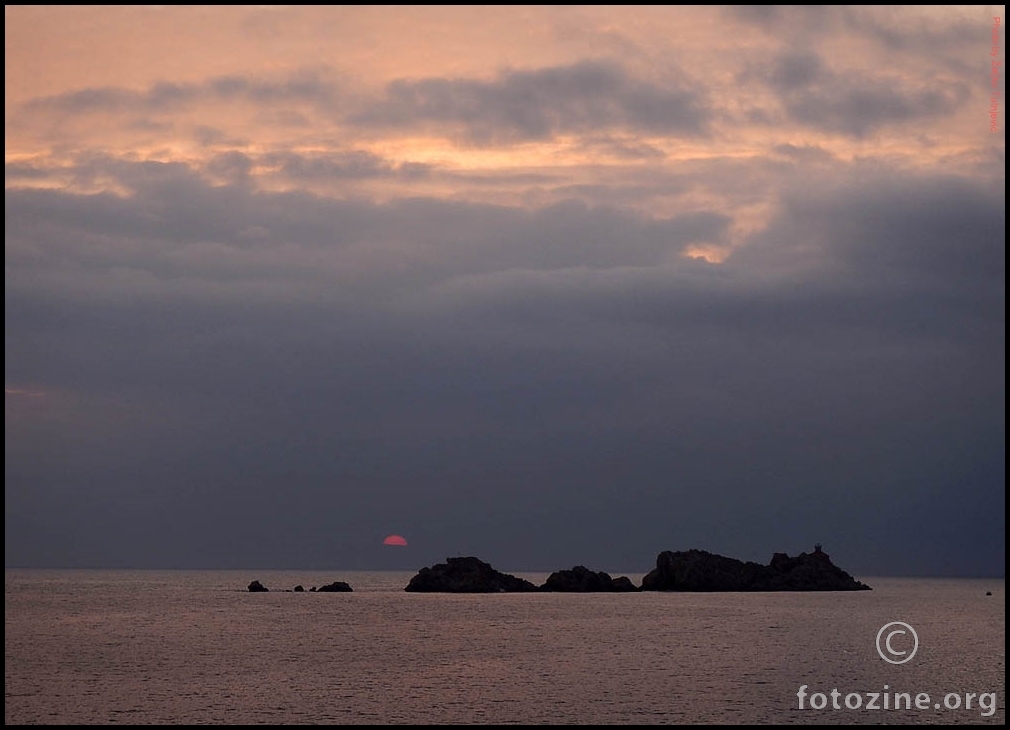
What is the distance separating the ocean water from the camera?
59219 millimetres

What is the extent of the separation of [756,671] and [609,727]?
2951 centimetres

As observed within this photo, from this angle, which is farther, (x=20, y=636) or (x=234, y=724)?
(x=20, y=636)

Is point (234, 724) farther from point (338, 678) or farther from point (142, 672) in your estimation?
point (142, 672)

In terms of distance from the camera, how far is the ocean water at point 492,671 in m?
59.2

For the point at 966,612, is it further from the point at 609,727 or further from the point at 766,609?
the point at 609,727

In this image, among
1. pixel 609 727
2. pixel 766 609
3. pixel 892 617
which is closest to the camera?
A: pixel 609 727

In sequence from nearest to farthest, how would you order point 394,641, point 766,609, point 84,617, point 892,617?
1. point 394,641
2. point 84,617
3. point 892,617
4. point 766,609

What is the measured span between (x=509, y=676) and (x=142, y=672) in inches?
1082

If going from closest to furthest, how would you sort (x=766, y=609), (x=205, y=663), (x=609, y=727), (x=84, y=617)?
(x=609, y=727), (x=205, y=663), (x=84, y=617), (x=766, y=609)

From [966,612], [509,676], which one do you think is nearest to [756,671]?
[509,676]

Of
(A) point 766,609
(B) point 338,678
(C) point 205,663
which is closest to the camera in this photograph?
(B) point 338,678

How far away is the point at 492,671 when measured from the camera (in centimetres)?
7944

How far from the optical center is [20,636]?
110875 mm

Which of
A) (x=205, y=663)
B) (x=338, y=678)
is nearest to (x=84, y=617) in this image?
(x=205, y=663)
